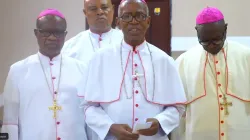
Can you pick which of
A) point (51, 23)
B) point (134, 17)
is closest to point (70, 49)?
point (51, 23)

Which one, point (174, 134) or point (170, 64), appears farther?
point (174, 134)

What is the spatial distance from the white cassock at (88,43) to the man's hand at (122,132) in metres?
0.93

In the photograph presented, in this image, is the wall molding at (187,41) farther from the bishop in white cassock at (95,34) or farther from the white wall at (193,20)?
the bishop in white cassock at (95,34)

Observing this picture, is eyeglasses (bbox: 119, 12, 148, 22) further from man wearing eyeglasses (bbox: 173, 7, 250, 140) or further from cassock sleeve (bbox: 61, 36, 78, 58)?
cassock sleeve (bbox: 61, 36, 78, 58)

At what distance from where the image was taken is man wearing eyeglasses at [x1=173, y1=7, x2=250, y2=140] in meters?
2.51

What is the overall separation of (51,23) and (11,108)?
0.59 metres

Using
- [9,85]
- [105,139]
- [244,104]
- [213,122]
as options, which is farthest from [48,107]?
[244,104]

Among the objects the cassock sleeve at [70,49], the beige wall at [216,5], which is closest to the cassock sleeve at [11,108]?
the cassock sleeve at [70,49]

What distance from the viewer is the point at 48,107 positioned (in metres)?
2.44

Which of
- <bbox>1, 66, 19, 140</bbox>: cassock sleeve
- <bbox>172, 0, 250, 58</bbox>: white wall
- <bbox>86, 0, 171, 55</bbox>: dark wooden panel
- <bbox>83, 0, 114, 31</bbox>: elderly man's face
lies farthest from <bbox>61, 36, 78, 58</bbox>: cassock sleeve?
<bbox>172, 0, 250, 58</bbox>: white wall

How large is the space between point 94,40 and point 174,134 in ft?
3.13

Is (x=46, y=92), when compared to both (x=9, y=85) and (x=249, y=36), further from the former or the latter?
(x=249, y=36)

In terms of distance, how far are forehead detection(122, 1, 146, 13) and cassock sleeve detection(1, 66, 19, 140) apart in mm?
824

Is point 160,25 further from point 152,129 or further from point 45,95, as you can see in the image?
point 152,129
